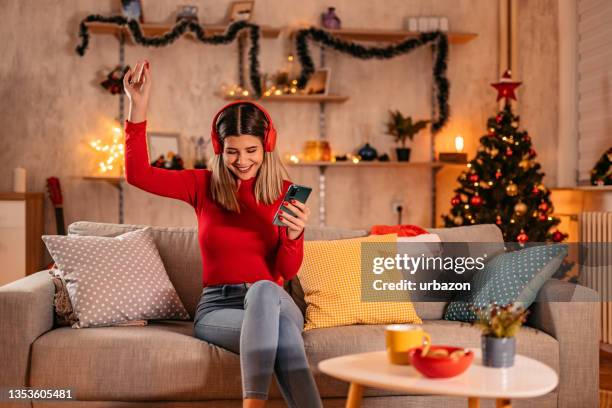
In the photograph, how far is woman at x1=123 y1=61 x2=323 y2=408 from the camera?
2.42 meters

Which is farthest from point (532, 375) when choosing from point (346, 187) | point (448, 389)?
point (346, 187)

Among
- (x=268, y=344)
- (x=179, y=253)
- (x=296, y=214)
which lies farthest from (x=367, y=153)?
(x=268, y=344)

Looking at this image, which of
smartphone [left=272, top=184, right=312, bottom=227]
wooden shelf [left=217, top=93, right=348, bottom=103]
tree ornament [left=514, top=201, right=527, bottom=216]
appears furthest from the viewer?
wooden shelf [left=217, top=93, right=348, bottom=103]

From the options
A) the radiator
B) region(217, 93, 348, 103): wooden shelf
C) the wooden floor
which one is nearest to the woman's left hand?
the wooden floor

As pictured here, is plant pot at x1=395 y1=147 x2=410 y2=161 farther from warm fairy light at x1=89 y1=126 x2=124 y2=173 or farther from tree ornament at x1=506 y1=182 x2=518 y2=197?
warm fairy light at x1=89 y1=126 x2=124 y2=173

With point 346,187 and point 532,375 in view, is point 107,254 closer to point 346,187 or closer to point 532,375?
point 532,375

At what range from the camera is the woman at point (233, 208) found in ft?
7.94

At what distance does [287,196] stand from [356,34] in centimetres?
326

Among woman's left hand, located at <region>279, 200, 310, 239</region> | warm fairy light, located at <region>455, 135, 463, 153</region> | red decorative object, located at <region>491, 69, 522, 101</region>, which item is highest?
red decorative object, located at <region>491, 69, 522, 101</region>

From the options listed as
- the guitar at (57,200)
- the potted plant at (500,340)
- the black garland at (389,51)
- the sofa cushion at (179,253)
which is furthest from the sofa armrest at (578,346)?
the guitar at (57,200)

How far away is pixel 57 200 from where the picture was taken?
17.0 feet

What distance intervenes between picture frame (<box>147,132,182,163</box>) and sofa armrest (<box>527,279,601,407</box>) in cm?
327

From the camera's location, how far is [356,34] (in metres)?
5.36

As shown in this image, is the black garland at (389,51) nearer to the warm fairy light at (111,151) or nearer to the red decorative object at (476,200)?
the red decorative object at (476,200)
